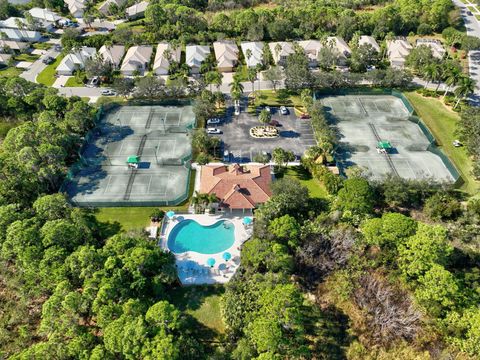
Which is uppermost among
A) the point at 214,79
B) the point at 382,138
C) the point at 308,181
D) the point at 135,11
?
the point at 135,11

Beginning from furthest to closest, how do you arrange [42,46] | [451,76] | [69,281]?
1. [42,46]
2. [451,76]
3. [69,281]

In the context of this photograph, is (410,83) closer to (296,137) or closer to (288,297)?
(296,137)

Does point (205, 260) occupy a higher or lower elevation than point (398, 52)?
lower

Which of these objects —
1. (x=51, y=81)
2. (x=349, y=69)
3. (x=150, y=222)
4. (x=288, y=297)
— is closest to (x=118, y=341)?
(x=288, y=297)

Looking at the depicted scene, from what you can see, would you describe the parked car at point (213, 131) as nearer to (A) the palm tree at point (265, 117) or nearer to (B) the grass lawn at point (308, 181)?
(A) the palm tree at point (265, 117)

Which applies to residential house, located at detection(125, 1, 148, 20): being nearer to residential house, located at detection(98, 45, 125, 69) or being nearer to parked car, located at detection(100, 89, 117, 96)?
residential house, located at detection(98, 45, 125, 69)

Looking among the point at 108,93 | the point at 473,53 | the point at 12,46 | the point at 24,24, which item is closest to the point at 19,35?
the point at 12,46

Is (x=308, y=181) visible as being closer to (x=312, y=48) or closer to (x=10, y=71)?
(x=312, y=48)
